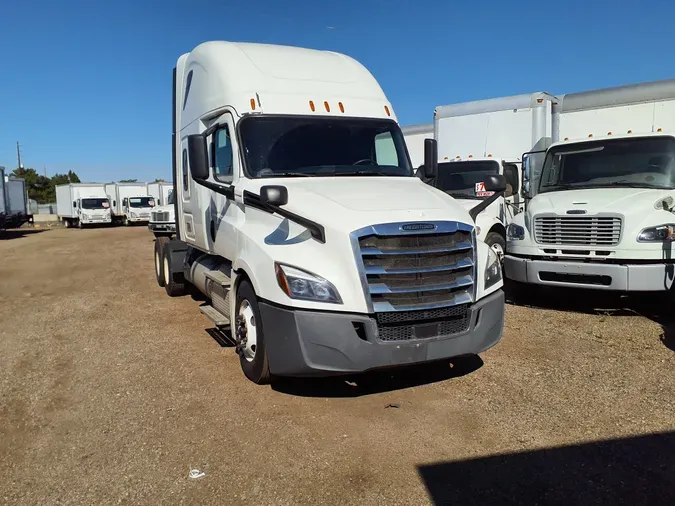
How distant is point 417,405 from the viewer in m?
4.67

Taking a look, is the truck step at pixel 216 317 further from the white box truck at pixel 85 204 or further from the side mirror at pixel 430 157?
the white box truck at pixel 85 204

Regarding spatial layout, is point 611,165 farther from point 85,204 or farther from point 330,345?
point 85,204

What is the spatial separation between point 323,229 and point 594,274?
4.39 m

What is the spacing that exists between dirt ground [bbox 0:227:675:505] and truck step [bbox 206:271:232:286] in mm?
682

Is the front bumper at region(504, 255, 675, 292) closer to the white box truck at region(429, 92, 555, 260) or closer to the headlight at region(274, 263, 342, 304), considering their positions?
the white box truck at region(429, 92, 555, 260)

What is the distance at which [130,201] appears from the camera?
37.9 metres

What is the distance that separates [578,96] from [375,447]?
29.3ft

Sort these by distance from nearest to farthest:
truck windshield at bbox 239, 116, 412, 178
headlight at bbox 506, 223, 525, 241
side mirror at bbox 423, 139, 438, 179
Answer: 1. truck windshield at bbox 239, 116, 412, 178
2. side mirror at bbox 423, 139, 438, 179
3. headlight at bbox 506, 223, 525, 241

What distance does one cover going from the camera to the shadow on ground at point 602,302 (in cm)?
749

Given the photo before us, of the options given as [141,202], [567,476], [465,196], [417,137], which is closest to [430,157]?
[567,476]

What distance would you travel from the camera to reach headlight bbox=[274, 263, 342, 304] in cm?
422

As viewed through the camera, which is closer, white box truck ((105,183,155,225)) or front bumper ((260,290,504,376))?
front bumper ((260,290,504,376))

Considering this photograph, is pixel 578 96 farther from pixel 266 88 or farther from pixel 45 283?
pixel 45 283

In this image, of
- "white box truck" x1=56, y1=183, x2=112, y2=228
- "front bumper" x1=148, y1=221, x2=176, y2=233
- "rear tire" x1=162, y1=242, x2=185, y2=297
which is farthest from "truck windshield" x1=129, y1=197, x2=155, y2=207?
"rear tire" x1=162, y1=242, x2=185, y2=297
